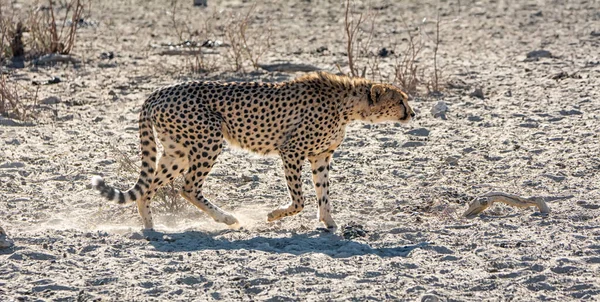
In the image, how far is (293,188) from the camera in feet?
23.3

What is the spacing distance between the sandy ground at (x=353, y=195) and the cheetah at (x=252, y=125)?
24 cm

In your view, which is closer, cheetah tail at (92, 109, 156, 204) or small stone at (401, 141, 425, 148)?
cheetah tail at (92, 109, 156, 204)

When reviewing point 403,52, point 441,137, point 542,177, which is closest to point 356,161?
point 441,137

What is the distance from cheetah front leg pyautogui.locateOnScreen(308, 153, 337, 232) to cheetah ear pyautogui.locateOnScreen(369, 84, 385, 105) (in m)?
→ 0.48

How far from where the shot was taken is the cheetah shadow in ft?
20.4

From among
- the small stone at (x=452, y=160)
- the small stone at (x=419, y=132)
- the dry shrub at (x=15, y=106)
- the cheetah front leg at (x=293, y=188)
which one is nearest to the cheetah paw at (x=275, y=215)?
the cheetah front leg at (x=293, y=188)

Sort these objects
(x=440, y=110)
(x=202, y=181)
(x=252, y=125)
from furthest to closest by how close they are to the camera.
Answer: (x=440, y=110) → (x=252, y=125) → (x=202, y=181)

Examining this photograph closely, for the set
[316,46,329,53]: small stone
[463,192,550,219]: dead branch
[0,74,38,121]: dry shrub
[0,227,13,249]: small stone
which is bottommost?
[316,46,329,53]: small stone

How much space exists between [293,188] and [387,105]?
90 cm

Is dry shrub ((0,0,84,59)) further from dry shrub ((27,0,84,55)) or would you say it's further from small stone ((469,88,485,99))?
small stone ((469,88,485,99))

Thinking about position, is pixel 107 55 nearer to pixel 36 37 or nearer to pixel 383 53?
pixel 36 37

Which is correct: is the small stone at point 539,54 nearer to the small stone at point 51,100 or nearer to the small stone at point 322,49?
the small stone at point 322,49

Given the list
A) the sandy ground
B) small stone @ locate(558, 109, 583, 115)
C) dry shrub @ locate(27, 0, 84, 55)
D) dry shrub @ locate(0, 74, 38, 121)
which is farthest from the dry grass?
dry shrub @ locate(27, 0, 84, 55)

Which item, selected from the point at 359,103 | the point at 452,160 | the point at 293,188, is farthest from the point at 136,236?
the point at 452,160
